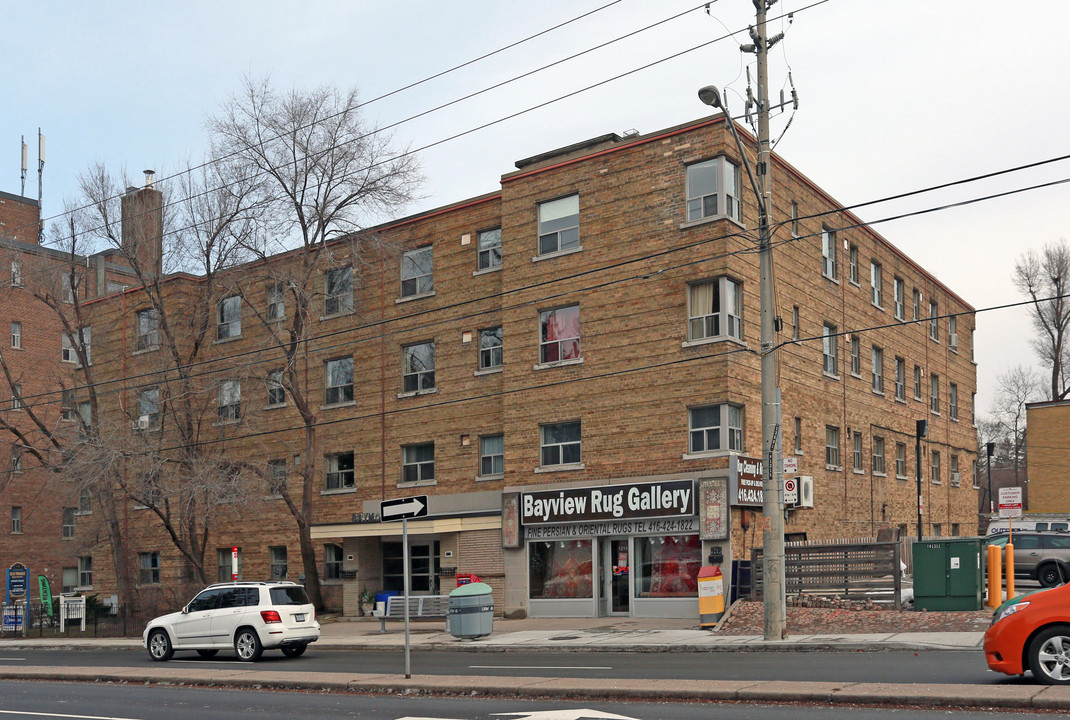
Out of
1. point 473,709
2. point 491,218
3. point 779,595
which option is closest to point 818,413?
point 491,218

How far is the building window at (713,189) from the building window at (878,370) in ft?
39.3

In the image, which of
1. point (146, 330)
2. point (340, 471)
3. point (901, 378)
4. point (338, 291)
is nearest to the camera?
point (340, 471)

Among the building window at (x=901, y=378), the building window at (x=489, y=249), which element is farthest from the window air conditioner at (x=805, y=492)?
the building window at (x=901, y=378)

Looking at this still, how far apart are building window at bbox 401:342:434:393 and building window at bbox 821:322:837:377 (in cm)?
1254

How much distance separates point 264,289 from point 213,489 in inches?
374

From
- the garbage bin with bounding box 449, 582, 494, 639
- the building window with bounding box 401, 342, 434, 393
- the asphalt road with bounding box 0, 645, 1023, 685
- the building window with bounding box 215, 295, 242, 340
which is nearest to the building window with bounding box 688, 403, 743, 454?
the garbage bin with bounding box 449, 582, 494, 639

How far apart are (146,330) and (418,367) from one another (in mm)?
14800

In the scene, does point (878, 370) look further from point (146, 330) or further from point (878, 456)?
point (146, 330)

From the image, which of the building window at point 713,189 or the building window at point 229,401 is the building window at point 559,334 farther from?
the building window at point 229,401

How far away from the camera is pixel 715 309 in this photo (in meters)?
30.0

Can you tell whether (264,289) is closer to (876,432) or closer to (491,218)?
(491,218)

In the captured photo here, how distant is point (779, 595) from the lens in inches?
844

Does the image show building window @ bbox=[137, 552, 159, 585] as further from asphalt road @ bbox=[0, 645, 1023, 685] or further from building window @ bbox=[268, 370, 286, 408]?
asphalt road @ bbox=[0, 645, 1023, 685]

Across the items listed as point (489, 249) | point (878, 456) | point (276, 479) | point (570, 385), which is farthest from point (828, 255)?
point (276, 479)
